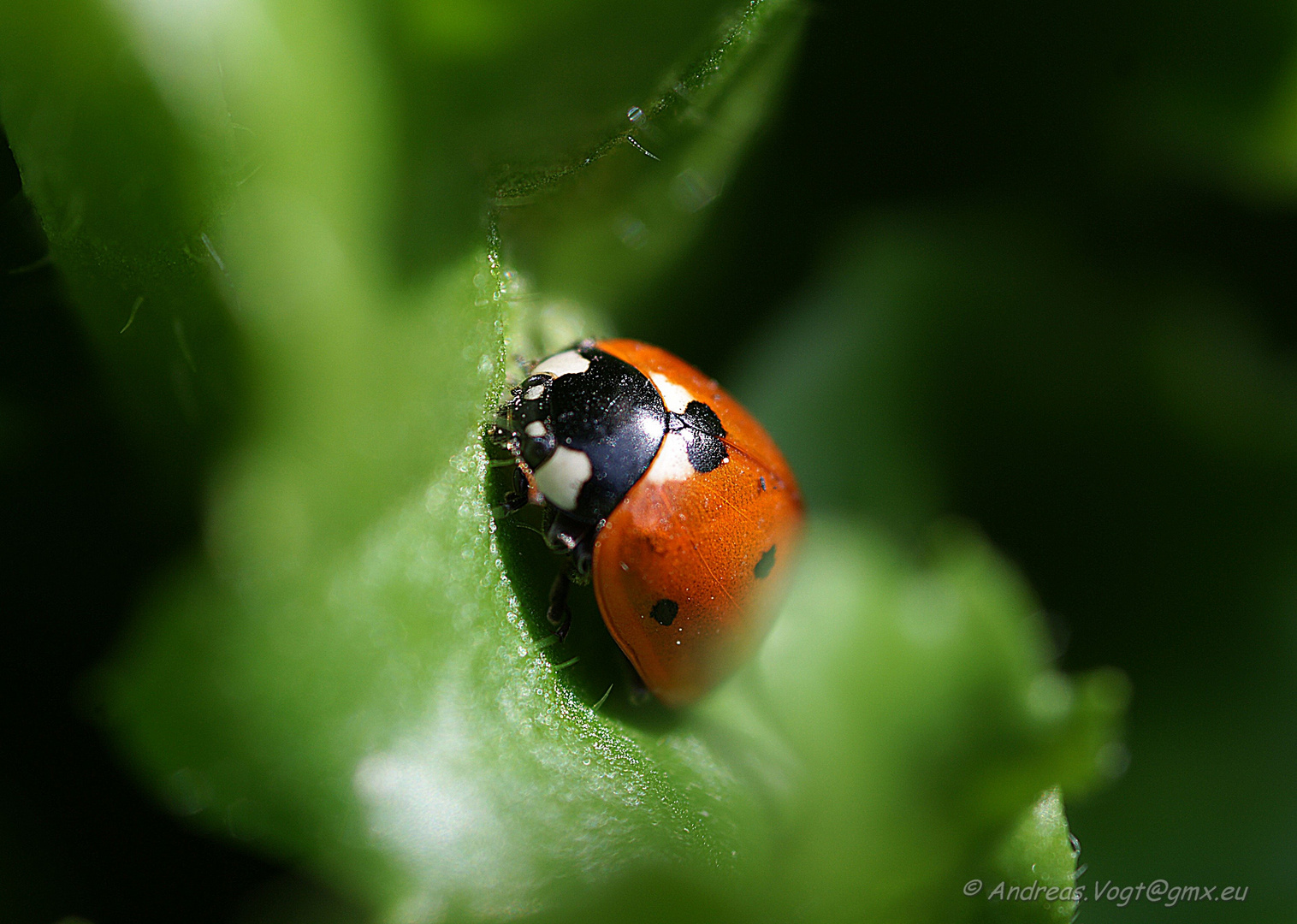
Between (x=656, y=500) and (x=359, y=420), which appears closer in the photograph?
(x=359, y=420)

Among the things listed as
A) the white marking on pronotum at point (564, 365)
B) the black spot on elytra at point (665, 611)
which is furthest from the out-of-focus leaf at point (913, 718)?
the white marking on pronotum at point (564, 365)

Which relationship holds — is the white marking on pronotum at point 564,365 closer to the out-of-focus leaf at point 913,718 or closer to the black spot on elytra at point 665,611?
the black spot on elytra at point 665,611

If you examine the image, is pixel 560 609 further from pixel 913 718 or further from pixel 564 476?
pixel 913 718

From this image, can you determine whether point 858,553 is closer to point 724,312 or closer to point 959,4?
point 724,312

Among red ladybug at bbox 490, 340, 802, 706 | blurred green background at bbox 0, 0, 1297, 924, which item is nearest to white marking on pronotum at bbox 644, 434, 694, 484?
red ladybug at bbox 490, 340, 802, 706

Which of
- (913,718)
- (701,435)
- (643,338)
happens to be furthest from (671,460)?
(913,718)
